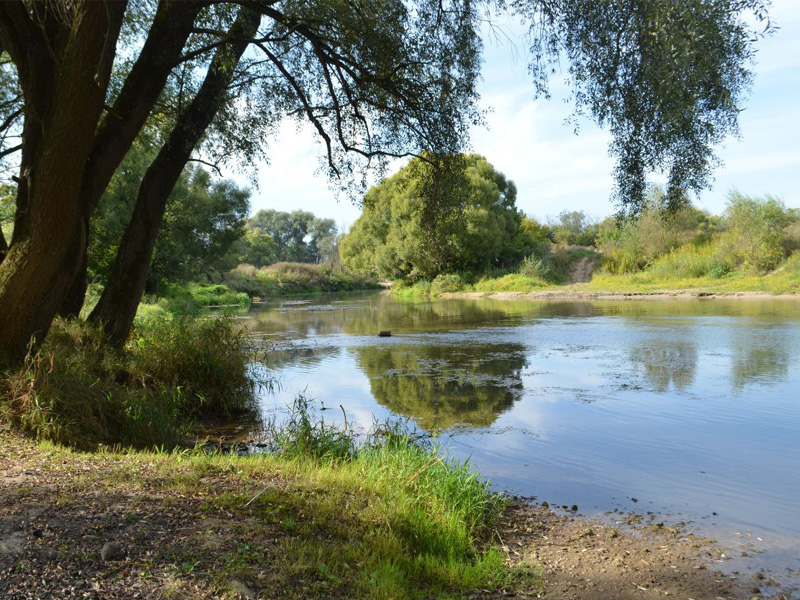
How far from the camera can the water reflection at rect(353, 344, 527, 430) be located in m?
8.91

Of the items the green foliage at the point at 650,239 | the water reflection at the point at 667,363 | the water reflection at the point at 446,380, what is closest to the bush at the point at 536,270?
the green foliage at the point at 650,239

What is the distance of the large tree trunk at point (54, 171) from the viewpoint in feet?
18.6

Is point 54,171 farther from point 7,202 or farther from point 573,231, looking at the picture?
point 573,231

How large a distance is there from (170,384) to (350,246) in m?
49.1

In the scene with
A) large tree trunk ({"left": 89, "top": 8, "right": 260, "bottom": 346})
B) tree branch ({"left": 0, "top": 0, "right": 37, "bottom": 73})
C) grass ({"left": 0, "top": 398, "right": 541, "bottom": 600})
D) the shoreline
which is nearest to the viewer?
grass ({"left": 0, "top": 398, "right": 541, "bottom": 600})

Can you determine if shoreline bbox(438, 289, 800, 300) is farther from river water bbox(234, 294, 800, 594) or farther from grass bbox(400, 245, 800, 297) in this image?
river water bbox(234, 294, 800, 594)

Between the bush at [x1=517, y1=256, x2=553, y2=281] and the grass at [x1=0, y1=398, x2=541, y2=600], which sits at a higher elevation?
the bush at [x1=517, y1=256, x2=553, y2=281]

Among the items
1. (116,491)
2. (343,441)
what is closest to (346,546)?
(116,491)

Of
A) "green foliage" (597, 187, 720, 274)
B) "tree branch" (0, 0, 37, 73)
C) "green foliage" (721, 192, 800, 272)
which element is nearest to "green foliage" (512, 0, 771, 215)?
"tree branch" (0, 0, 37, 73)

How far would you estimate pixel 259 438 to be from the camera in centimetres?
A: 742

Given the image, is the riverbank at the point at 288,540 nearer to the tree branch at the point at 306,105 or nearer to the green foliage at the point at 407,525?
the green foliage at the point at 407,525

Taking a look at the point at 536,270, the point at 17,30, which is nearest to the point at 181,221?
the point at 17,30

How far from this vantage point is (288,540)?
3.54m

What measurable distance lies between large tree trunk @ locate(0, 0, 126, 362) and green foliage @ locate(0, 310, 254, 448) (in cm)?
49
